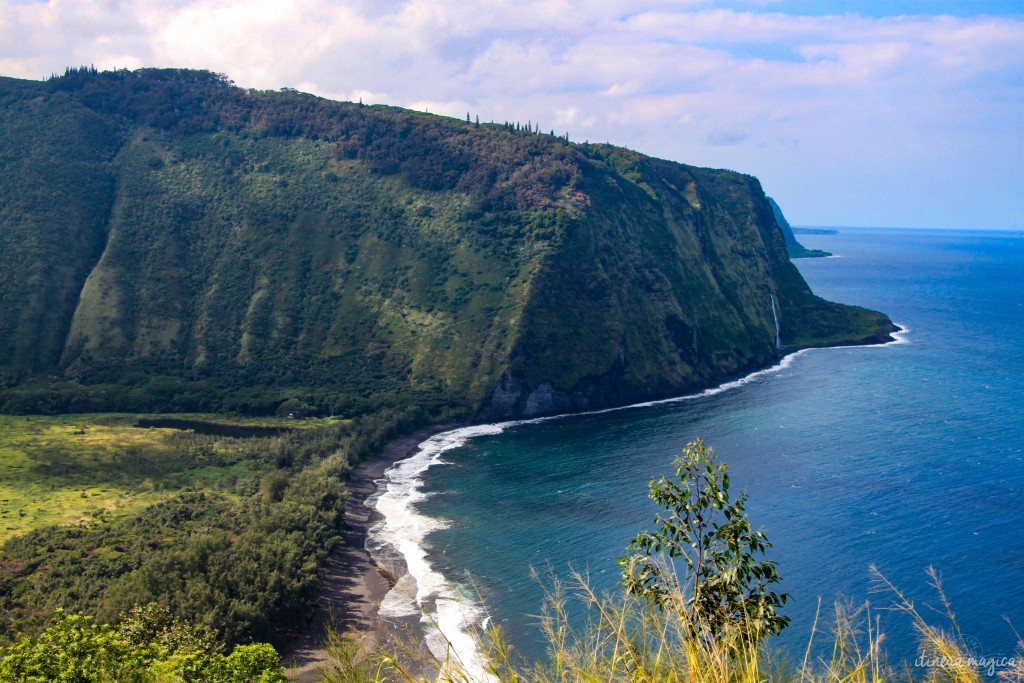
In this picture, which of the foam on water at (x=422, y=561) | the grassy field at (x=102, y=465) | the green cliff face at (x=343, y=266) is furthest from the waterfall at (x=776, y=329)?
the grassy field at (x=102, y=465)

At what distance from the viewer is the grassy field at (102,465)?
6981cm

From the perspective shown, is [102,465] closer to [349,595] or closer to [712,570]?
[349,595]

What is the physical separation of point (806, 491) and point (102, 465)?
219ft

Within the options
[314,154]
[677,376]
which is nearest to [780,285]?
[677,376]

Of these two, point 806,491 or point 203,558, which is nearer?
point 203,558

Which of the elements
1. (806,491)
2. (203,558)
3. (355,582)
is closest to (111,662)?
(203,558)

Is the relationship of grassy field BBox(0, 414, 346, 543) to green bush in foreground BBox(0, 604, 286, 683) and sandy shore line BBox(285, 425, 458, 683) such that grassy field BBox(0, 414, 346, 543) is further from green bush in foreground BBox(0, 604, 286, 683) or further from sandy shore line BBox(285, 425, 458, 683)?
green bush in foreground BBox(0, 604, 286, 683)

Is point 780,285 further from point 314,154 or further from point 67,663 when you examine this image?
point 67,663

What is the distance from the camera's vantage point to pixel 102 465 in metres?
82.9

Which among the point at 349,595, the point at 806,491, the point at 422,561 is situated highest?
the point at 806,491

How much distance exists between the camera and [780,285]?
571ft

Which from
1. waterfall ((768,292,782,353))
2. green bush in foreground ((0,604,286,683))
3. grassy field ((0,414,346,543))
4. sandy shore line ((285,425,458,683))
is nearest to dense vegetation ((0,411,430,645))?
sandy shore line ((285,425,458,683))

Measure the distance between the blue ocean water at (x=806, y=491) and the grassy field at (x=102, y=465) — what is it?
2094cm

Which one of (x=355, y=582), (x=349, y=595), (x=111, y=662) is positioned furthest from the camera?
(x=355, y=582)
